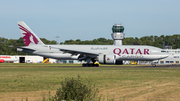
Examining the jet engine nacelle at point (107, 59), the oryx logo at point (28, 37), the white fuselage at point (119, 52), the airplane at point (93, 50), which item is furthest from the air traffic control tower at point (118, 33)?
the jet engine nacelle at point (107, 59)

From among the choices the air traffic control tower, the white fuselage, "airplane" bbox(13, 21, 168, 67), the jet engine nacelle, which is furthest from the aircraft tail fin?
the air traffic control tower

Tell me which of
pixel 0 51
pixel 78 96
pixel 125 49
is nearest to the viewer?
pixel 78 96

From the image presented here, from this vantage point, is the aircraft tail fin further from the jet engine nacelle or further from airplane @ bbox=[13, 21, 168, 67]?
the jet engine nacelle

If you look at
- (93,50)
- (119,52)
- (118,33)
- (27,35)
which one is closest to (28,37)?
(27,35)

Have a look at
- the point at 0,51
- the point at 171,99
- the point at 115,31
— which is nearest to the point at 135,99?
the point at 171,99

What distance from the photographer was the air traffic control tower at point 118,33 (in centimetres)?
10295

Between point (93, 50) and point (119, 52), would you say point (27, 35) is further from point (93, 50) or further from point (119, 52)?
point (119, 52)

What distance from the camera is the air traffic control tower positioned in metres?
103

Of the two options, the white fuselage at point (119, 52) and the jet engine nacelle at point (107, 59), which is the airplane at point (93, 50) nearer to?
the white fuselage at point (119, 52)

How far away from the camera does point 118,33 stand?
4075 inches

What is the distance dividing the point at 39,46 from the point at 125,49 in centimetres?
1722

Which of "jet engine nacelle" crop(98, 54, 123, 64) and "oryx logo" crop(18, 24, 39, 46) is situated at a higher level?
"oryx logo" crop(18, 24, 39, 46)

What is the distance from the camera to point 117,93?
14836 mm

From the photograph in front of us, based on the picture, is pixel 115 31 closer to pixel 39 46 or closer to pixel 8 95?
pixel 39 46
